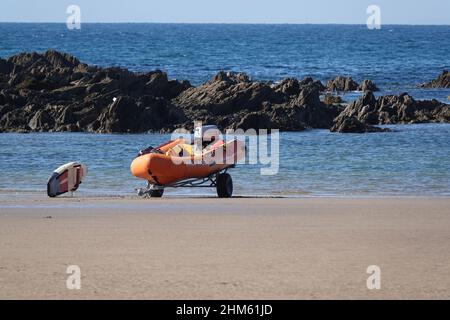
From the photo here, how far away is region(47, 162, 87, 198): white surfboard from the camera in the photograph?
1806 centimetres

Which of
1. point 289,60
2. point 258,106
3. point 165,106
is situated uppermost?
point 165,106

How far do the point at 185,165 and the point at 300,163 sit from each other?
20.7 ft

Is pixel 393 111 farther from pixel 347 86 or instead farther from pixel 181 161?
pixel 181 161

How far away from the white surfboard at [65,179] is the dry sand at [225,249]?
1.45m

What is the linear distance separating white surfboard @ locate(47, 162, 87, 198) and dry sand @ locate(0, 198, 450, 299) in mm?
1455

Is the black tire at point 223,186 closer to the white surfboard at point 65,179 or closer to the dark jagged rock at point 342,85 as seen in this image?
the white surfboard at point 65,179

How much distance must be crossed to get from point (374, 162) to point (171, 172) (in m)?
7.41

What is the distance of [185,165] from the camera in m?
18.2

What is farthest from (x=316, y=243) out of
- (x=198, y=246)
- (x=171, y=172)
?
(x=171, y=172)

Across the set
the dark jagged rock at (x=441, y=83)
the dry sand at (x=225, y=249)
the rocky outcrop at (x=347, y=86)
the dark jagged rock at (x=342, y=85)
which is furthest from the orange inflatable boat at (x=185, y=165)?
the dark jagged rock at (x=441, y=83)
